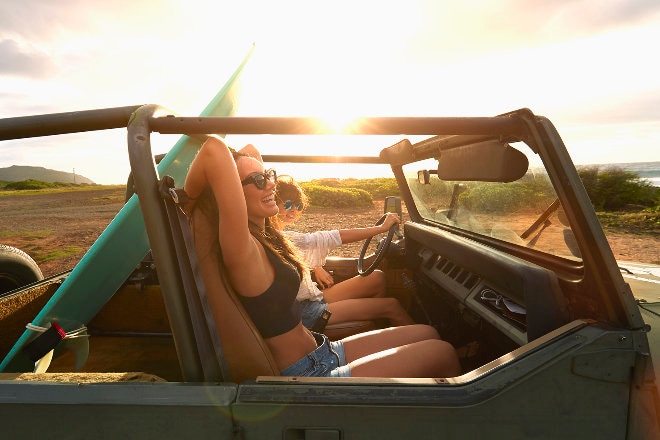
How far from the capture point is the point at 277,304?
61.1 inches

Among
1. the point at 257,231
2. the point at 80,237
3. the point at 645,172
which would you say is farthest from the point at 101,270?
the point at 645,172

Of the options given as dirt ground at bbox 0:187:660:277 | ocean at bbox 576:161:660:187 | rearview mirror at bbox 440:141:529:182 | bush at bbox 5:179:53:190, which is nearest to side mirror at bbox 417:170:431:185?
rearview mirror at bbox 440:141:529:182

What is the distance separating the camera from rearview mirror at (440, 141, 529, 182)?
4.42 ft

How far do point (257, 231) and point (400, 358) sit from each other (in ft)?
2.59

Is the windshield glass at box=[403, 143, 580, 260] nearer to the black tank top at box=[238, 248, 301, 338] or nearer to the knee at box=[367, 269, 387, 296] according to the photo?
the knee at box=[367, 269, 387, 296]

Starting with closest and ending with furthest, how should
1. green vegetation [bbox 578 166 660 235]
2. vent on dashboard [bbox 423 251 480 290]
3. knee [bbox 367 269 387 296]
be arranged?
vent on dashboard [bbox 423 251 480 290] → knee [bbox 367 269 387 296] → green vegetation [bbox 578 166 660 235]

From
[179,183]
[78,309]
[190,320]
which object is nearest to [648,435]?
[190,320]

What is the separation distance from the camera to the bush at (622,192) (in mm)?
15469

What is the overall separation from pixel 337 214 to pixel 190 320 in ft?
50.7

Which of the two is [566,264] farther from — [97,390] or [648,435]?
[97,390]

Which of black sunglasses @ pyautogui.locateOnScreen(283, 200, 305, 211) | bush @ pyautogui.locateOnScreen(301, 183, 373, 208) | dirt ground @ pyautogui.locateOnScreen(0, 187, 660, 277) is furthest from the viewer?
bush @ pyautogui.locateOnScreen(301, 183, 373, 208)

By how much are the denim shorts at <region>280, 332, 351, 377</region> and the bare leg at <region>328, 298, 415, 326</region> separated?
941 mm

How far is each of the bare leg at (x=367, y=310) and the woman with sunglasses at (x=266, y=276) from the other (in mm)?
804

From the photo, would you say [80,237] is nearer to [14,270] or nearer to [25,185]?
[14,270]
